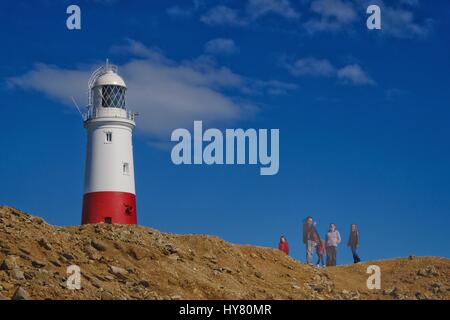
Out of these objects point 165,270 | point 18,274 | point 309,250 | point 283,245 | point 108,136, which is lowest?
point 18,274

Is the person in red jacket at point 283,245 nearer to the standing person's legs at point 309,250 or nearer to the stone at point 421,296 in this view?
the standing person's legs at point 309,250

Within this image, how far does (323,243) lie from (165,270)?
12.3 m

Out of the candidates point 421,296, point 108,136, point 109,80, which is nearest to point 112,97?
point 109,80

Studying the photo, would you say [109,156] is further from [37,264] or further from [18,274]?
[18,274]

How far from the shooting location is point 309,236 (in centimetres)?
4825

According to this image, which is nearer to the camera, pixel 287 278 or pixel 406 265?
pixel 287 278

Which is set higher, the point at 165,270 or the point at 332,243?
the point at 332,243

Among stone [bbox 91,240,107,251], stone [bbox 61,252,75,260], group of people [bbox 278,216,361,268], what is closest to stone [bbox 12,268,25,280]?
stone [bbox 61,252,75,260]
